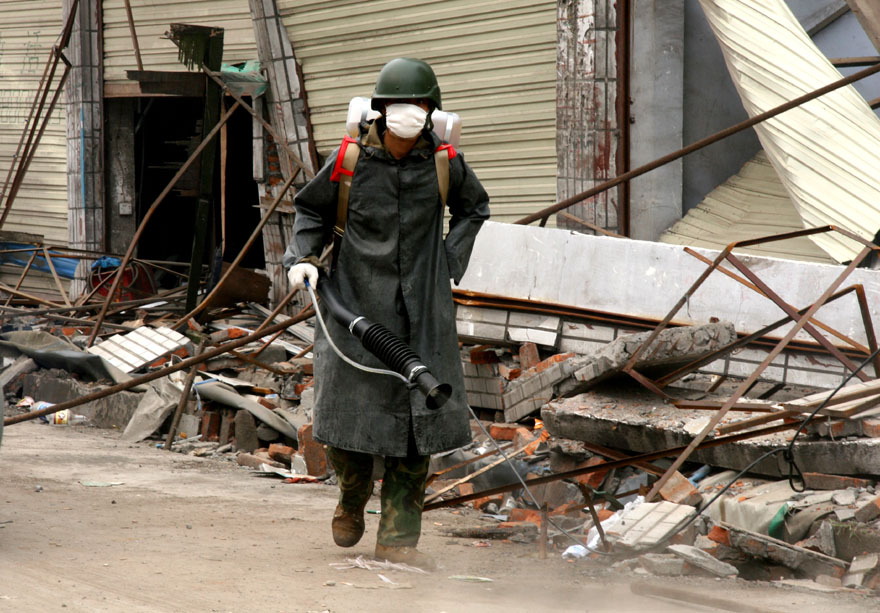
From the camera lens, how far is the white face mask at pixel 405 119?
379 cm

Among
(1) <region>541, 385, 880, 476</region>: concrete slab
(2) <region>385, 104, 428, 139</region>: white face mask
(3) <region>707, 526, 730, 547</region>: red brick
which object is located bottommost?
(3) <region>707, 526, 730, 547</region>: red brick

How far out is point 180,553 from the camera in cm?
410

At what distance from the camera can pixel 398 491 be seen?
3.97 metres

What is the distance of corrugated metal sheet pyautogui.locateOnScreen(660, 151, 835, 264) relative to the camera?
23.9 ft

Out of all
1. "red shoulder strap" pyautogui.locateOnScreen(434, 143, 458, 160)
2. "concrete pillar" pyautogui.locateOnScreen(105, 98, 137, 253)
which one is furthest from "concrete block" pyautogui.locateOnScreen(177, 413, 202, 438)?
"concrete pillar" pyautogui.locateOnScreen(105, 98, 137, 253)

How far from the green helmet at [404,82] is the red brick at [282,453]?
344cm

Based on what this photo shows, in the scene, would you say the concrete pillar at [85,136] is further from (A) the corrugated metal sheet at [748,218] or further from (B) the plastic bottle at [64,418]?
(A) the corrugated metal sheet at [748,218]

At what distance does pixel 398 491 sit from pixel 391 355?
0.62 meters

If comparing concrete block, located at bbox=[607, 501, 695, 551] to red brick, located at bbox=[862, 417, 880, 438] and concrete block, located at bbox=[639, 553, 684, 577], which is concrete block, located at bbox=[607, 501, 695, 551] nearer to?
→ concrete block, located at bbox=[639, 553, 684, 577]

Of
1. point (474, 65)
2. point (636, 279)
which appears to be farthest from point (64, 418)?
point (636, 279)

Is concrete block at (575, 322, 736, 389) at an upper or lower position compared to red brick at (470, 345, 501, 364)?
upper

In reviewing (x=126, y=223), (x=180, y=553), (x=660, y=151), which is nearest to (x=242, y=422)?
(x=180, y=553)

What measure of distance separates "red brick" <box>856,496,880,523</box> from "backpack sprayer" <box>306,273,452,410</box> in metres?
1.77

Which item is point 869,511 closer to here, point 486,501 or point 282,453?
point 486,501
